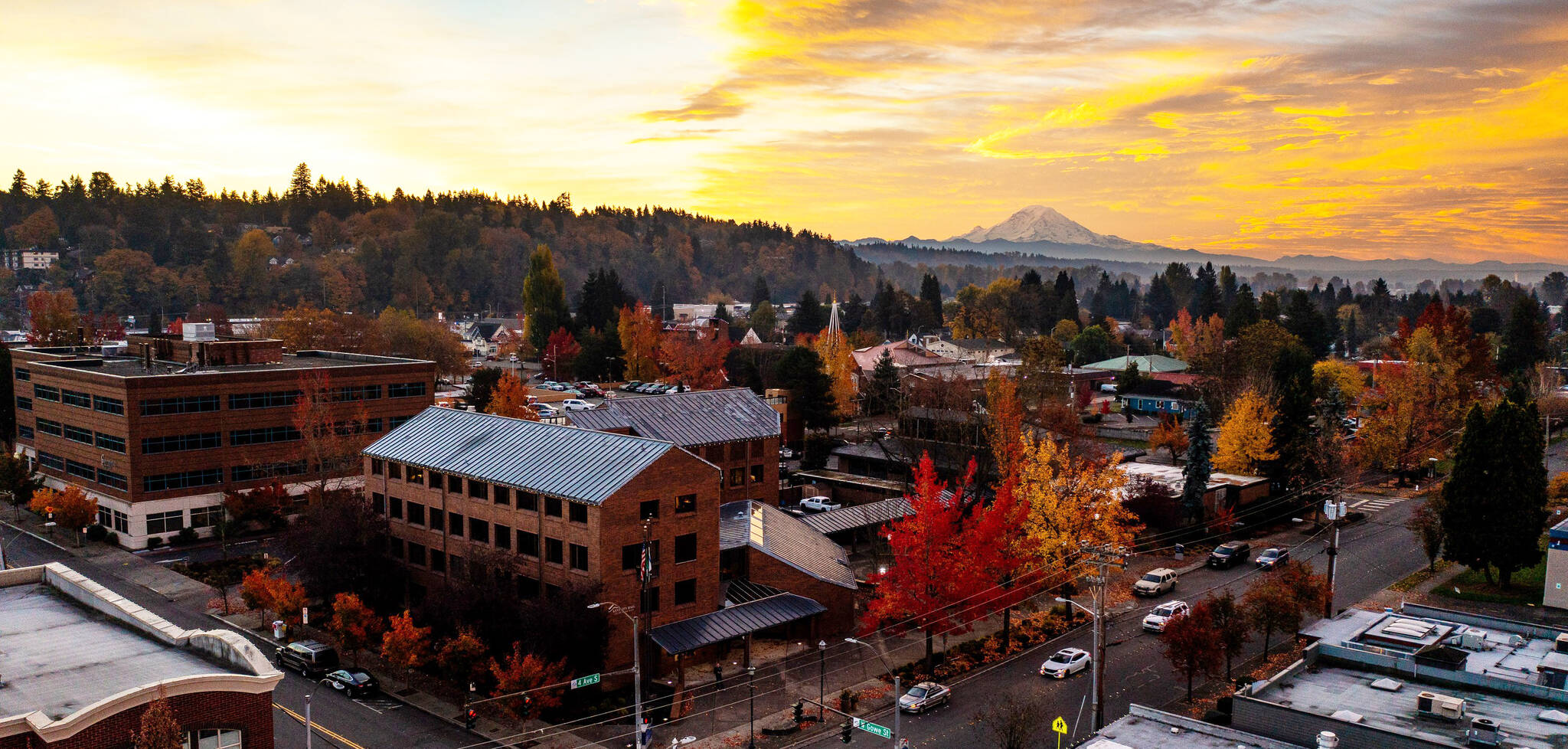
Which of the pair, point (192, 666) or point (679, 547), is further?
point (679, 547)

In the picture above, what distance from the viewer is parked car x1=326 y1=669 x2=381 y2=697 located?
137 ft

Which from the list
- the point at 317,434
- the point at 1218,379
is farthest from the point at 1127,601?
the point at 1218,379

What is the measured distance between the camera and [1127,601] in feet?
181

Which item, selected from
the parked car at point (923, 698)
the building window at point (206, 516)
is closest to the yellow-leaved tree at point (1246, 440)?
the parked car at point (923, 698)

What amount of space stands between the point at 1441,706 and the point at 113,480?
7244 centimetres

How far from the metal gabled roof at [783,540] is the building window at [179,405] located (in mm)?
36344

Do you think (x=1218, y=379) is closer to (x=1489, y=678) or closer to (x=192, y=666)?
(x=1489, y=678)

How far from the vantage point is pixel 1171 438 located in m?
90.1

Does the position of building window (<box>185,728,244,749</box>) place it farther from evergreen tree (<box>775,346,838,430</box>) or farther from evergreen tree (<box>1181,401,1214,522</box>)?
evergreen tree (<box>775,346,838,430</box>)

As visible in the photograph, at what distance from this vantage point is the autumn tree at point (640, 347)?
125188 mm

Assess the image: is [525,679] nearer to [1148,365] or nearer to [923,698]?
[923,698]

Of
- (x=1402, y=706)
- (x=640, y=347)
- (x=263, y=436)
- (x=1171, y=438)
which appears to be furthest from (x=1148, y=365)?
(x=1402, y=706)

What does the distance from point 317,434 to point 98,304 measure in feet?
484

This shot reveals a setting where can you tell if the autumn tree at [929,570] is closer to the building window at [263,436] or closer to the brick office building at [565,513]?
the brick office building at [565,513]
